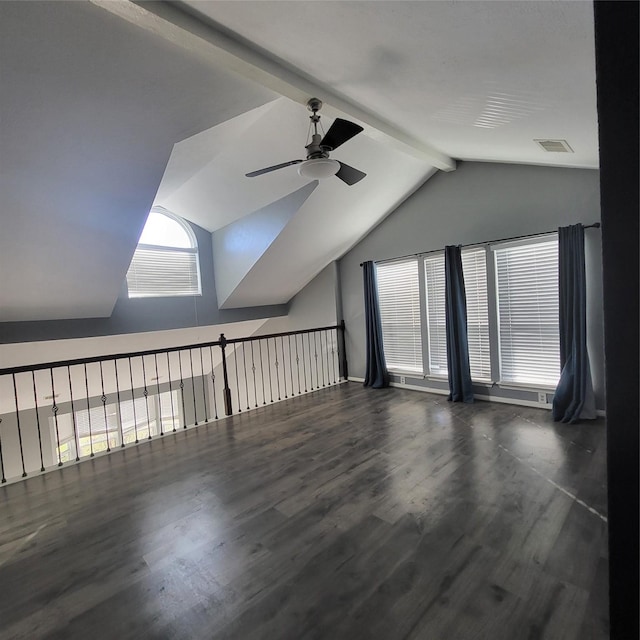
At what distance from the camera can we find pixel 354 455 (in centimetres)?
327

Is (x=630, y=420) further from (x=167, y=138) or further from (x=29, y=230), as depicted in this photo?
(x=29, y=230)

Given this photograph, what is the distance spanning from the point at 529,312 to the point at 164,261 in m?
5.35

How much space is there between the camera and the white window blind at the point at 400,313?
17.5 feet

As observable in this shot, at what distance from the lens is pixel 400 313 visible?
5.51 metres

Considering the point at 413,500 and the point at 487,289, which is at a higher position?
the point at 487,289

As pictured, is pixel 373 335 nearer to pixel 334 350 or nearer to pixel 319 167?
pixel 334 350

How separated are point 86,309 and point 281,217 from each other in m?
2.91

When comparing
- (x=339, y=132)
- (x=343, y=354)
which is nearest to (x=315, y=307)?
(x=343, y=354)

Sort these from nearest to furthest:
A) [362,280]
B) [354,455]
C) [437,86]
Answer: [437,86] → [354,455] → [362,280]

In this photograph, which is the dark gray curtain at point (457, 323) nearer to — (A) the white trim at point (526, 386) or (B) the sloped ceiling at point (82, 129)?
(A) the white trim at point (526, 386)

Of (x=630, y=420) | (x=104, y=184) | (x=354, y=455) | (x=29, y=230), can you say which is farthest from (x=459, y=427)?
(x=29, y=230)

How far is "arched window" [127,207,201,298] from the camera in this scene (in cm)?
557

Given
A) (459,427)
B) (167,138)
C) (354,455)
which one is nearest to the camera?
(167,138)

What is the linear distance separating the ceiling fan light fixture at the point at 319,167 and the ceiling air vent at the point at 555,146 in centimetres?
182
